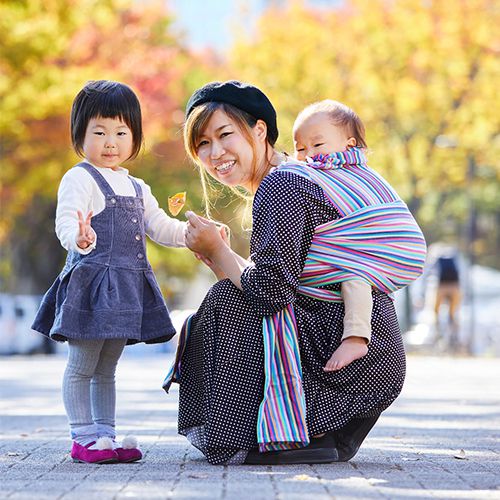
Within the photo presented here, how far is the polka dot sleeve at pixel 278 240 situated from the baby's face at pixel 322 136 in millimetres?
266

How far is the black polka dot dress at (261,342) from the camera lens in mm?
4766

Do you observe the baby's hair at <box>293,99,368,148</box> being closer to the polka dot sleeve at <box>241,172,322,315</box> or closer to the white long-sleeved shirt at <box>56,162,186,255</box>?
the polka dot sleeve at <box>241,172,322,315</box>

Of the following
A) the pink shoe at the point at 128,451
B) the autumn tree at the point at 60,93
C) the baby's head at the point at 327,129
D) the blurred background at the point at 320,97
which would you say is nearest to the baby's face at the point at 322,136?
the baby's head at the point at 327,129

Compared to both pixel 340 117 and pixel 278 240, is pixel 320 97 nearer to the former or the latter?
pixel 340 117

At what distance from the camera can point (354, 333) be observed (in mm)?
4695

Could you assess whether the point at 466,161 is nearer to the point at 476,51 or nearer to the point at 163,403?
the point at 476,51

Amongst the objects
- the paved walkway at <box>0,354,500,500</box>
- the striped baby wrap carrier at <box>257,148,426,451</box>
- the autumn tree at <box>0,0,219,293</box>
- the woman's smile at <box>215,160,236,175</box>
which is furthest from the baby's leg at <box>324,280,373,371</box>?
the autumn tree at <box>0,0,219,293</box>

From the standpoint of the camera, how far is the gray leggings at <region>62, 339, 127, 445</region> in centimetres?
504

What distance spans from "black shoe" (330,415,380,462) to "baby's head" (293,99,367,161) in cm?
111

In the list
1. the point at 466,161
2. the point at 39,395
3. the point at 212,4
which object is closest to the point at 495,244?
the point at 466,161

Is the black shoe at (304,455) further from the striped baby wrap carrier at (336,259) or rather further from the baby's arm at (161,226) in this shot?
the baby's arm at (161,226)

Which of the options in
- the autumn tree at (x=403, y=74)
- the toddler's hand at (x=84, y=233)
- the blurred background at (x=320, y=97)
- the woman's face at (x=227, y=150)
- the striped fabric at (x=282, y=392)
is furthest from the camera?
the autumn tree at (x=403, y=74)

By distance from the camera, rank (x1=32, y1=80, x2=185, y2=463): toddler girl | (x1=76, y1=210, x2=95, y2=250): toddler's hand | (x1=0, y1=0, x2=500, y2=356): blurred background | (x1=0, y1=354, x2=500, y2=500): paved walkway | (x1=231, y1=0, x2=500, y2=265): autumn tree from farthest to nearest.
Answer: (x1=231, y1=0, x2=500, y2=265): autumn tree < (x1=0, y1=0, x2=500, y2=356): blurred background < (x1=32, y1=80, x2=185, y2=463): toddler girl < (x1=76, y1=210, x2=95, y2=250): toddler's hand < (x1=0, y1=354, x2=500, y2=500): paved walkway

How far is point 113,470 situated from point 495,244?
43.3 metres
